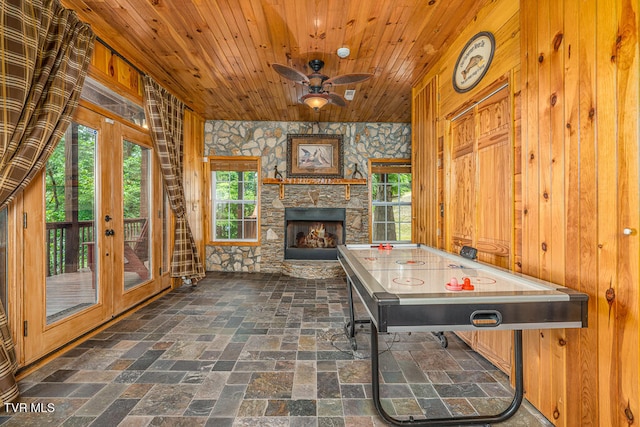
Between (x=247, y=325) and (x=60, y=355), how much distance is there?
1473mm

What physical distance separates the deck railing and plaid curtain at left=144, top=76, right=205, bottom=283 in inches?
51.5

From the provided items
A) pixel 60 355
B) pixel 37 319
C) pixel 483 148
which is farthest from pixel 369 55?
pixel 60 355

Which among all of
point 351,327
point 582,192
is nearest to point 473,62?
point 582,192

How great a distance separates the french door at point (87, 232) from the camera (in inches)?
84.0

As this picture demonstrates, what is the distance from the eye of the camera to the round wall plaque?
2.24 meters

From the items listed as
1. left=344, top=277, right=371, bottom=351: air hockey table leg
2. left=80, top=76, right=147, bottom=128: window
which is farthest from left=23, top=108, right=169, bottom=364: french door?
left=344, top=277, right=371, bottom=351: air hockey table leg

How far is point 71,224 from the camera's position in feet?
8.18

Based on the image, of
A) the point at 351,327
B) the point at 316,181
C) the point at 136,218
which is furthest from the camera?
the point at 316,181

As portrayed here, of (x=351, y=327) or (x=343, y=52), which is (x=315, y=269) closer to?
(x=351, y=327)

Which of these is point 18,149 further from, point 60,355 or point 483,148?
point 483,148

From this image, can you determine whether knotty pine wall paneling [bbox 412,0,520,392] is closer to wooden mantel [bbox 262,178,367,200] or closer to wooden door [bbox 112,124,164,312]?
wooden mantel [bbox 262,178,367,200]

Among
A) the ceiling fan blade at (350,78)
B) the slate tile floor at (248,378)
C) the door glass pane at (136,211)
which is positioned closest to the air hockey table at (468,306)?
the slate tile floor at (248,378)

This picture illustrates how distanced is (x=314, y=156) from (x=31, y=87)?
3.88 m

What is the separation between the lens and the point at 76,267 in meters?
2.54
